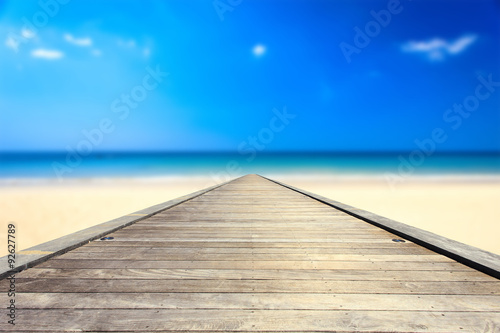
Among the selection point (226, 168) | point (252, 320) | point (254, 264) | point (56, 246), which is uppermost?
point (226, 168)

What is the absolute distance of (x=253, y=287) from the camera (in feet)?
5.26

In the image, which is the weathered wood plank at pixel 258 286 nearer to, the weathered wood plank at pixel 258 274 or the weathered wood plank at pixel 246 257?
the weathered wood plank at pixel 258 274

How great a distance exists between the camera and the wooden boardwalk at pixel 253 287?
1.29m

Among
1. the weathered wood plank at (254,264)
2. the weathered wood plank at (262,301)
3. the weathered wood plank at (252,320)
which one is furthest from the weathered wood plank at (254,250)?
the weathered wood plank at (252,320)

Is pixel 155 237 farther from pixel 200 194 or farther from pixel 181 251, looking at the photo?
pixel 200 194

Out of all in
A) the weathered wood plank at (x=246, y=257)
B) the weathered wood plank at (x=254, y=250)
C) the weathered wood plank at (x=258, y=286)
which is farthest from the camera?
the weathered wood plank at (x=254, y=250)

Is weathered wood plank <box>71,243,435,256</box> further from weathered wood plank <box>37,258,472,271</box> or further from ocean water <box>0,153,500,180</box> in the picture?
ocean water <box>0,153,500,180</box>

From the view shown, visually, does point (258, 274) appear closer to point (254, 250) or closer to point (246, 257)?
point (246, 257)

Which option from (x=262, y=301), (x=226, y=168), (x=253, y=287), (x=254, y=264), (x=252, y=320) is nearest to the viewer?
(x=252, y=320)

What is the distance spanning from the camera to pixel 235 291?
155cm

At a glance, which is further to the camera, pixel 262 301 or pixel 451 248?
pixel 451 248

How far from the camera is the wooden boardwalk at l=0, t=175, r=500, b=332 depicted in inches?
50.7

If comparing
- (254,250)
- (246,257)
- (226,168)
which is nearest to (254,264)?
(246,257)

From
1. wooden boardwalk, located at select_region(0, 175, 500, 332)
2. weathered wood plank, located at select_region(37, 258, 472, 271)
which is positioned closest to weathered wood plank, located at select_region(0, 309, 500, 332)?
wooden boardwalk, located at select_region(0, 175, 500, 332)
